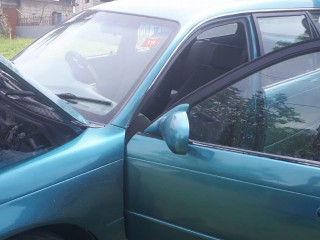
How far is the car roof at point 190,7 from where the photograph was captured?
2738 millimetres

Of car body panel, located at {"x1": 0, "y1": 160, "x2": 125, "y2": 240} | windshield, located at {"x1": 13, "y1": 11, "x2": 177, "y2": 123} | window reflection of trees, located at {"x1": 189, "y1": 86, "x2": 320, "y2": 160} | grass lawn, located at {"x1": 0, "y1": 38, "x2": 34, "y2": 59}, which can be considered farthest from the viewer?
grass lawn, located at {"x1": 0, "y1": 38, "x2": 34, "y2": 59}

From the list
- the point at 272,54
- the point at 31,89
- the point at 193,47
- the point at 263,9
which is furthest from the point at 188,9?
the point at 31,89

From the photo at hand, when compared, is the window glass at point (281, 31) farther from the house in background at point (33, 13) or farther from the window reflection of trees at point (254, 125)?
the house in background at point (33, 13)

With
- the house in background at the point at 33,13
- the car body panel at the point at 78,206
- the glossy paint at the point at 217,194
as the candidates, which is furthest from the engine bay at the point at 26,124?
the house in background at the point at 33,13

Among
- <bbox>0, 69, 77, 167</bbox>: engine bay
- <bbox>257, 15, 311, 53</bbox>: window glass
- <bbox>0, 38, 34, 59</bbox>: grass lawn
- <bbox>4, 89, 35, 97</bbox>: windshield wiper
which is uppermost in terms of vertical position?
<bbox>257, 15, 311, 53</bbox>: window glass

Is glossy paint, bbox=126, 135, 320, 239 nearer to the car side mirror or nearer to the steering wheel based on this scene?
the car side mirror

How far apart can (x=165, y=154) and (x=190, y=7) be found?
3.85ft

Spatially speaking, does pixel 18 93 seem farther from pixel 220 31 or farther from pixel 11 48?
pixel 11 48

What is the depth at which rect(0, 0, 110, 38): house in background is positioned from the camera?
28344 mm

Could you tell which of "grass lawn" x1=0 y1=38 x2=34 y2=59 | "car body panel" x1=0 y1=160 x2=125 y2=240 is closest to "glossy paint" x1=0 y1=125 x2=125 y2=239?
"car body panel" x1=0 y1=160 x2=125 y2=240

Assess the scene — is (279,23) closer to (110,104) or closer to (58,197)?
(110,104)

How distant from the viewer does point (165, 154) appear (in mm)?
2098

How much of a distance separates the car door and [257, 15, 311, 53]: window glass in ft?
3.22

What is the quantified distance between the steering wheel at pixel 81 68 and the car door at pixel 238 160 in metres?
0.67
